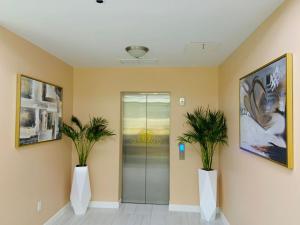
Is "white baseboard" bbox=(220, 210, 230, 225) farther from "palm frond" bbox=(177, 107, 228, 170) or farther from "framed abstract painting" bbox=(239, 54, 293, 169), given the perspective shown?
"framed abstract painting" bbox=(239, 54, 293, 169)

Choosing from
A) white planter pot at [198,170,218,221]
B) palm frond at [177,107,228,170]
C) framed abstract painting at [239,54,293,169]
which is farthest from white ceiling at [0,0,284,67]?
white planter pot at [198,170,218,221]

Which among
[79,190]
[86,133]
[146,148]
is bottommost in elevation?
[79,190]

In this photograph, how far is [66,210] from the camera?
393 cm

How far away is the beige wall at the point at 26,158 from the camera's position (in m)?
2.44

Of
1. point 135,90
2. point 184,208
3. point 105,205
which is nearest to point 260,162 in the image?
point 184,208

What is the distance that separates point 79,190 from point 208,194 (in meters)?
2.08

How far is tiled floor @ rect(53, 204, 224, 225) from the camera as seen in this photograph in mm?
3586

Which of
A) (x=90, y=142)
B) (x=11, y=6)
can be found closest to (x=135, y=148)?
(x=90, y=142)

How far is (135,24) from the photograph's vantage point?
232 centimetres

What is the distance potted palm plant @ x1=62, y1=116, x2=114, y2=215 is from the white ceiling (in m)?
1.28

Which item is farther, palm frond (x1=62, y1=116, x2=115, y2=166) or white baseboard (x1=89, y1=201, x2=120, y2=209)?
white baseboard (x1=89, y1=201, x2=120, y2=209)

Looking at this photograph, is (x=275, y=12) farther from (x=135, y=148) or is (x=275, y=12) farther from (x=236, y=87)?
(x=135, y=148)

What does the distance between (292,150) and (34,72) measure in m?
2.96

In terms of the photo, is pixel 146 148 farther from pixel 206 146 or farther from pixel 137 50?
pixel 137 50
